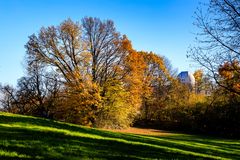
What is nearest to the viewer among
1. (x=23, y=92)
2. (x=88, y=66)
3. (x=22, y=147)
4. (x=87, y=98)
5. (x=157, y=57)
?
(x=22, y=147)

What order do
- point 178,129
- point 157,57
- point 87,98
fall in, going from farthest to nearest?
point 157,57 → point 178,129 → point 87,98

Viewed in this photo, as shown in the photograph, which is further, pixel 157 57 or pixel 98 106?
pixel 157 57

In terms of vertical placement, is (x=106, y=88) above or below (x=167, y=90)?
below

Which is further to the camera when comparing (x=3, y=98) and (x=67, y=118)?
(x=3, y=98)

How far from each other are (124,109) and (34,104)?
2624 centimetres

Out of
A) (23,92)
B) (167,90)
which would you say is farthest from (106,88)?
(167,90)

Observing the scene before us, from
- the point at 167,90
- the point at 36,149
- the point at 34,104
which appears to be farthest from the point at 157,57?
the point at 36,149

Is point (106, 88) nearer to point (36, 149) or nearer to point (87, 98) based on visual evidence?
point (87, 98)

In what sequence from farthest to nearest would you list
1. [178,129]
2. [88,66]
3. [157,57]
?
[157,57] < [178,129] < [88,66]

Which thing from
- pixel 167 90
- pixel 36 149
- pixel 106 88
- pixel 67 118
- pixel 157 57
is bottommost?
pixel 36 149

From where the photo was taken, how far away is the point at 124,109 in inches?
1849

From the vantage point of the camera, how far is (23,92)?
7025cm

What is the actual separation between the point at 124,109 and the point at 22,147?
35.0 metres

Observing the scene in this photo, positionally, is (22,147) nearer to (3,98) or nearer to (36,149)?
(36,149)
